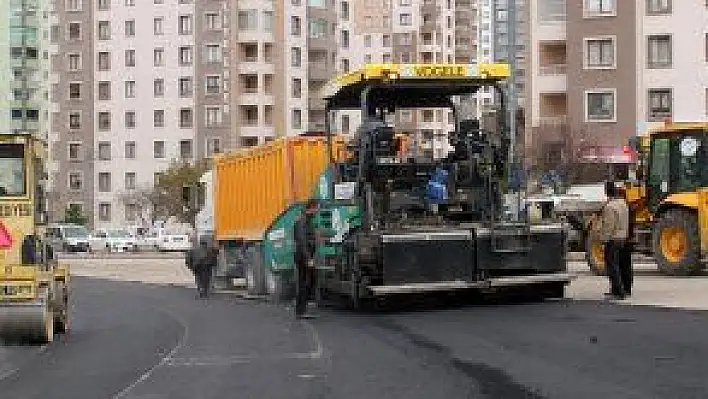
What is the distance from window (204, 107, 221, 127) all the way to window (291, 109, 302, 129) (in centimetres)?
596

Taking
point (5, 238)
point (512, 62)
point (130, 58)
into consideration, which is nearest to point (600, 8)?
point (130, 58)

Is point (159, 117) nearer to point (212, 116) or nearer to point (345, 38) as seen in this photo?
point (212, 116)

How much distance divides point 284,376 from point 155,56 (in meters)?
92.7

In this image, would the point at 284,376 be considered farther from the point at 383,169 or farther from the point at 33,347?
the point at 383,169

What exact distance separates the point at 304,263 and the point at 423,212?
6.59 feet

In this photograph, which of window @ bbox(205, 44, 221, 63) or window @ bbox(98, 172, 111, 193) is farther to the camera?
window @ bbox(98, 172, 111, 193)

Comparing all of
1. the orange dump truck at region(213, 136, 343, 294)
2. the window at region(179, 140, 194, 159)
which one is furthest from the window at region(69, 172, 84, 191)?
the orange dump truck at region(213, 136, 343, 294)

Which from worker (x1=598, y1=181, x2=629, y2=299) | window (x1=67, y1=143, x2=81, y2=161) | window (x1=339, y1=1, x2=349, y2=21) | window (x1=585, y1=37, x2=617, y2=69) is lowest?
worker (x1=598, y1=181, x2=629, y2=299)

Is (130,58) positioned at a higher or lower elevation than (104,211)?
higher

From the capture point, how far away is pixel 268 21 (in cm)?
10244

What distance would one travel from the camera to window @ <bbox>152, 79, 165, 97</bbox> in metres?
102

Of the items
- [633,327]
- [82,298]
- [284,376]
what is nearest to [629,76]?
[82,298]

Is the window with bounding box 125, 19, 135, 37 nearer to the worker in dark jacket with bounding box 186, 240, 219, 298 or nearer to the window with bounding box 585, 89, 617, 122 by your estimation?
the window with bounding box 585, 89, 617, 122

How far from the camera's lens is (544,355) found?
13.1m
